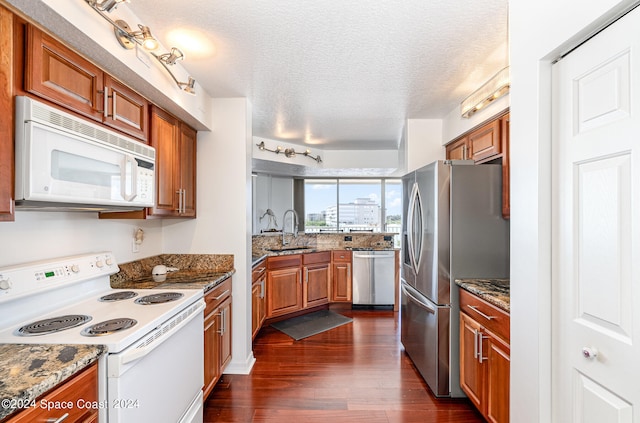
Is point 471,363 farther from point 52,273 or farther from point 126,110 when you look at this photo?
point 126,110

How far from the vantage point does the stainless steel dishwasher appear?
14.9 feet

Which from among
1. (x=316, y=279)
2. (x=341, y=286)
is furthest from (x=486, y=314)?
(x=341, y=286)

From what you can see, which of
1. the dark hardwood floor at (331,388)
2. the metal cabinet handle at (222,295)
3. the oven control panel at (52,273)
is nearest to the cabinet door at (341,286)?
the dark hardwood floor at (331,388)

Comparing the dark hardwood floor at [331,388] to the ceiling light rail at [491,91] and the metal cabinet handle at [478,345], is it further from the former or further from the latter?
the ceiling light rail at [491,91]

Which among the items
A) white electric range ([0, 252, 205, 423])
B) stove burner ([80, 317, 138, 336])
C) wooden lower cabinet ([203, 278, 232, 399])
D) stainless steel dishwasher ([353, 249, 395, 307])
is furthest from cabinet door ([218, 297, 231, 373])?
stainless steel dishwasher ([353, 249, 395, 307])

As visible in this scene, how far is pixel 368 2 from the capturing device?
4.87 ft

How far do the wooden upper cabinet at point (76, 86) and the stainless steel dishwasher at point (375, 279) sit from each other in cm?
342

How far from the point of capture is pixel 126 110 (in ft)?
5.86

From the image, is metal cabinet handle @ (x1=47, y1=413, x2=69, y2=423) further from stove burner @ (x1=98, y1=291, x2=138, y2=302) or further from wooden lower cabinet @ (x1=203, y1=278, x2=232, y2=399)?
wooden lower cabinet @ (x1=203, y1=278, x2=232, y2=399)

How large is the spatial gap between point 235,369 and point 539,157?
2.65 metres

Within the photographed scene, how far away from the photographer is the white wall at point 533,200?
Answer: 1179 millimetres

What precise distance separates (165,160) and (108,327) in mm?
1268

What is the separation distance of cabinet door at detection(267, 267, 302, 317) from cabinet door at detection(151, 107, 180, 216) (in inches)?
67.9

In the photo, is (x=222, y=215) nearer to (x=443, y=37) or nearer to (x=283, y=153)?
(x=283, y=153)
